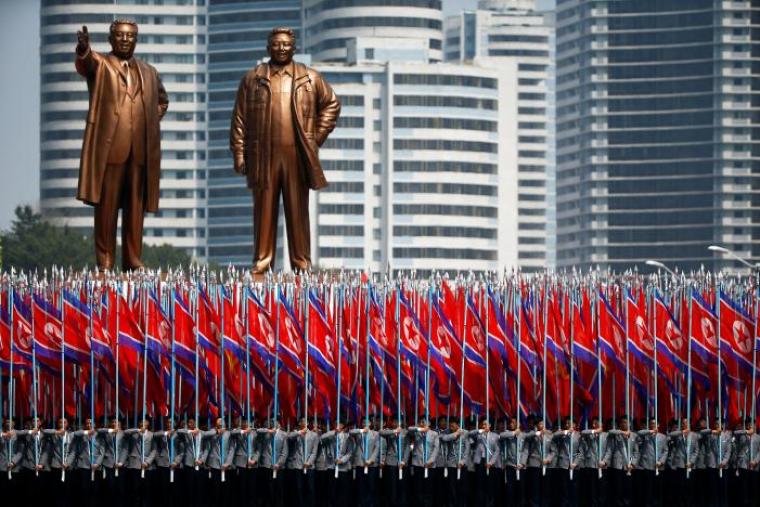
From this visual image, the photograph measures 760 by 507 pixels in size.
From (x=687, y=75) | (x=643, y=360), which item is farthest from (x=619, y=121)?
(x=643, y=360)

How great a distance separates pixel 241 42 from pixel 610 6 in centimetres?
2983

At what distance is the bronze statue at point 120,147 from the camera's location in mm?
37000

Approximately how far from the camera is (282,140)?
121 feet

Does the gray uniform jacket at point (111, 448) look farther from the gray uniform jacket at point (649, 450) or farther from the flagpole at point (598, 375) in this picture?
the gray uniform jacket at point (649, 450)

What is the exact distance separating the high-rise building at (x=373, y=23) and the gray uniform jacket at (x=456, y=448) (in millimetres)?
126568

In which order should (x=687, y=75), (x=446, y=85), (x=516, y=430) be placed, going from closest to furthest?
(x=516, y=430) < (x=446, y=85) < (x=687, y=75)

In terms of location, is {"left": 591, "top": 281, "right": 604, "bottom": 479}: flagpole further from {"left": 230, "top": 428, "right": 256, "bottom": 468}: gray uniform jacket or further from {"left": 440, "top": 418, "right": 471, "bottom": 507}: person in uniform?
{"left": 230, "top": 428, "right": 256, "bottom": 468}: gray uniform jacket

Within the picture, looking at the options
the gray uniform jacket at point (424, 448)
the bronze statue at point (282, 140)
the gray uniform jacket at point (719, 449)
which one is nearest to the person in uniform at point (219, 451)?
the gray uniform jacket at point (424, 448)

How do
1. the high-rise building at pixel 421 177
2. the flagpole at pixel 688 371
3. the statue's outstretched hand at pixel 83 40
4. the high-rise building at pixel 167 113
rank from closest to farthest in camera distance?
the flagpole at pixel 688 371 → the statue's outstretched hand at pixel 83 40 → the high-rise building at pixel 421 177 → the high-rise building at pixel 167 113

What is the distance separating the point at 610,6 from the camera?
177 m

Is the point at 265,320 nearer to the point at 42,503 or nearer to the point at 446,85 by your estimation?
the point at 42,503

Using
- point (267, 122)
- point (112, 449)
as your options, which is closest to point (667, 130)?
point (267, 122)

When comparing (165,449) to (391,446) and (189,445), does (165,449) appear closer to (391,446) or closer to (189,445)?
(189,445)

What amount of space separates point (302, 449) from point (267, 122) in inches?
258
